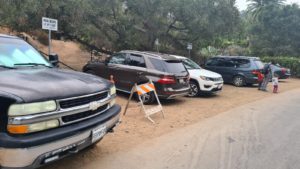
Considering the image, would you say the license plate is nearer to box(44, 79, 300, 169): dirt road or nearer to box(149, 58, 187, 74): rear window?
box(44, 79, 300, 169): dirt road

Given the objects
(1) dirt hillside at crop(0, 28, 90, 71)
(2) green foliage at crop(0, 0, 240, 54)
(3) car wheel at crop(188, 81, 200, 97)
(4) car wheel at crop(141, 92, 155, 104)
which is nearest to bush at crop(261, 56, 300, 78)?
(2) green foliage at crop(0, 0, 240, 54)

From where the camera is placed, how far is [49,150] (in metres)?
3.18

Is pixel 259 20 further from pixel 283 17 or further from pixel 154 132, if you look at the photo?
pixel 154 132

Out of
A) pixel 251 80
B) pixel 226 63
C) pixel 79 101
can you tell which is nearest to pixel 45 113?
pixel 79 101

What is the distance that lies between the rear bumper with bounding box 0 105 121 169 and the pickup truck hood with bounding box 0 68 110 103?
1.38ft

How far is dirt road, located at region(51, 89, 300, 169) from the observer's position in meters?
4.74

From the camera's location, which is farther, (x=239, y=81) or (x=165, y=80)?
(x=239, y=81)

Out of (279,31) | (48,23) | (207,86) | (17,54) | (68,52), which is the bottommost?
(207,86)

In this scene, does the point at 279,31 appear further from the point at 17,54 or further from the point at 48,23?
the point at 17,54

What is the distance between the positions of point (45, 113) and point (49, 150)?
0.41 metres

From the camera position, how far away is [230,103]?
10.8m

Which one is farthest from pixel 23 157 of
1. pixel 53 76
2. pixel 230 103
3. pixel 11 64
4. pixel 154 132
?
pixel 230 103

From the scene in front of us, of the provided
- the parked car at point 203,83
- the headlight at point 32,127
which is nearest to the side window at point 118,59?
the parked car at point 203,83

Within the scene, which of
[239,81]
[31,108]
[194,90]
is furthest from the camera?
→ [239,81]
